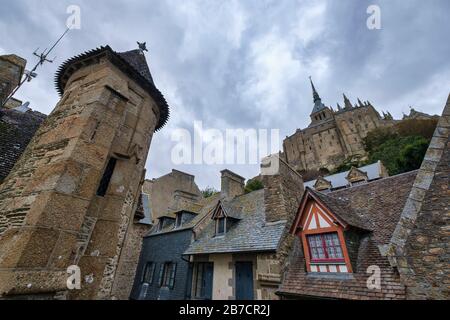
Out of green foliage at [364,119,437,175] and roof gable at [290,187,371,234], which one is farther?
green foliage at [364,119,437,175]

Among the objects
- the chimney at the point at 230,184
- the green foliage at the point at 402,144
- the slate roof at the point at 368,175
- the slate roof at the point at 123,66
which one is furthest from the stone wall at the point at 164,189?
the green foliage at the point at 402,144

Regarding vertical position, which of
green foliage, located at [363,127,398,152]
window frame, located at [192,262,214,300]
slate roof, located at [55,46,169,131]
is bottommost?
window frame, located at [192,262,214,300]

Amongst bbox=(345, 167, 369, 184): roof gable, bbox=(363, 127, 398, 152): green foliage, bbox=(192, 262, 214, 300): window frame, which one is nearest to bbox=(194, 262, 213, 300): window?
bbox=(192, 262, 214, 300): window frame

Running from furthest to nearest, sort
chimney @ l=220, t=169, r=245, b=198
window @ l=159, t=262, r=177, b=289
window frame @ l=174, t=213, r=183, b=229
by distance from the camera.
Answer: chimney @ l=220, t=169, r=245, b=198 < window frame @ l=174, t=213, r=183, b=229 < window @ l=159, t=262, r=177, b=289

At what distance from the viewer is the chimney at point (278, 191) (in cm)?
778

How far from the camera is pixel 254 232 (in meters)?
7.97

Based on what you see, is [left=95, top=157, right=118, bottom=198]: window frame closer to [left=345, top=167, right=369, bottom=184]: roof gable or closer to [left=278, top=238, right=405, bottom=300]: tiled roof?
[left=278, top=238, right=405, bottom=300]: tiled roof

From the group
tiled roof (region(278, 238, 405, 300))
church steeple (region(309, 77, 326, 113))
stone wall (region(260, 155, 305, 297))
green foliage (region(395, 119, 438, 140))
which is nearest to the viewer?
tiled roof (region(278, 238, 405, 300))

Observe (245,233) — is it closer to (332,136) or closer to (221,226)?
(221,226)

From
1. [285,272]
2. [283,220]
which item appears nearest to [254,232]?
[283,220]

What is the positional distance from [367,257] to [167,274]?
9.75m

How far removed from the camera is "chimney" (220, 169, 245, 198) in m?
12.7

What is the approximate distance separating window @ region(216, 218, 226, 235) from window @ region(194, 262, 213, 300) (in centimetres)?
139
